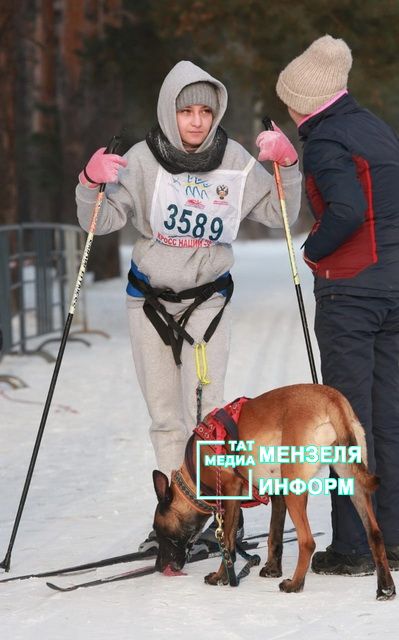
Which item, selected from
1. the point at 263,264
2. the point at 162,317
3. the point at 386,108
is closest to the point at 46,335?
the point at 386,108

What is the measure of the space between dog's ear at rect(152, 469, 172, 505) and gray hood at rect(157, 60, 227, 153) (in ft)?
4.35

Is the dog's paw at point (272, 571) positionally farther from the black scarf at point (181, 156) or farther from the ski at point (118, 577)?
the black scarf at point (181, 156)

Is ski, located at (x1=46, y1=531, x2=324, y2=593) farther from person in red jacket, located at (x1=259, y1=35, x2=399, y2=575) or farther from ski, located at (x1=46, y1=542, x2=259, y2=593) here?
person in red jacket, located at (x1=259, y1=35, x2=399, y2=575)

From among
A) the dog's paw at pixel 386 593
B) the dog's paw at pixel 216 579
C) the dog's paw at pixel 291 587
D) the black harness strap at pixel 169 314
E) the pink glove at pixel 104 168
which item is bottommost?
the dog's paw at pixel 216 579

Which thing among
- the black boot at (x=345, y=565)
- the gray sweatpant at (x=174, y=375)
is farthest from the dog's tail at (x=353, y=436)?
the gray sweatpant at (x=174, y=375)

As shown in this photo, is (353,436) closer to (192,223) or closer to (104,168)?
(192,223)

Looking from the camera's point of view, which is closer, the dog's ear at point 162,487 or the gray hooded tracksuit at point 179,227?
the dog's ear at point 162,487

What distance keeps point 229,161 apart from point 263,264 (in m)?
24.4

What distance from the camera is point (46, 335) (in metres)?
14.4

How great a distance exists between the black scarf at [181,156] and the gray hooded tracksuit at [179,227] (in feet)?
0.10

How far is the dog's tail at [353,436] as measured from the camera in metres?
4.58

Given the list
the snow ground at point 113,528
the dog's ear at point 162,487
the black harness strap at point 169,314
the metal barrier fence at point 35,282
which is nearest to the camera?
the snow ground at point 113,528

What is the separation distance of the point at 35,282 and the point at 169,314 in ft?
28.5

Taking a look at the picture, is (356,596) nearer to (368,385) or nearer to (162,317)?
(368,385)
